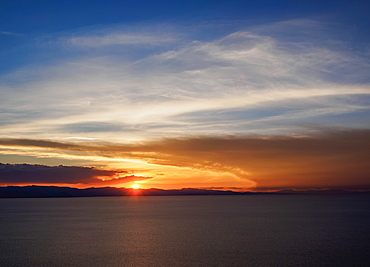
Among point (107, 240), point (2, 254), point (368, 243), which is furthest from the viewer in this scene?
point (107, 240)

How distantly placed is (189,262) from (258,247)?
13.4m

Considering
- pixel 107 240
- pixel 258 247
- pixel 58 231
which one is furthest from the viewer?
pixel 58 231

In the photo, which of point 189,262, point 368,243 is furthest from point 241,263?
point 368,243

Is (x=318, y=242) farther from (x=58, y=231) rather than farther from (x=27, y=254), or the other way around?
(x=58, y=231)

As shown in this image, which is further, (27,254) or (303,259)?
(27,254)

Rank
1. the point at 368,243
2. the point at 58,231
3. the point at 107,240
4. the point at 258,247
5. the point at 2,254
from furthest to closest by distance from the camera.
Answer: the point at 58,231 < the point at 107,240 < the point at 368,243 < the point at 258,247 < the point at 2,254

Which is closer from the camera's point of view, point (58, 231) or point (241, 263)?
point (241, 263)

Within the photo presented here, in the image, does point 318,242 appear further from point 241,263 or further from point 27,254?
point 27,254

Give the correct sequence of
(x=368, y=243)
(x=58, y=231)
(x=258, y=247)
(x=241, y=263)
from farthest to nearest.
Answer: (x=58, y=231) → (x=368, y=243) → (x=258, y=247) → (x=241, y=263)

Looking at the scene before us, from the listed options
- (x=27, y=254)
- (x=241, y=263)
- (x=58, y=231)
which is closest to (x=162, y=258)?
(x=241, y=263)

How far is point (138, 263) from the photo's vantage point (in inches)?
1681

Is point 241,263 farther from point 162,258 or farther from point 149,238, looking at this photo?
point 149,238

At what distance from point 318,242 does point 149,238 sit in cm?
2732

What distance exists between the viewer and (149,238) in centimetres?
6328
